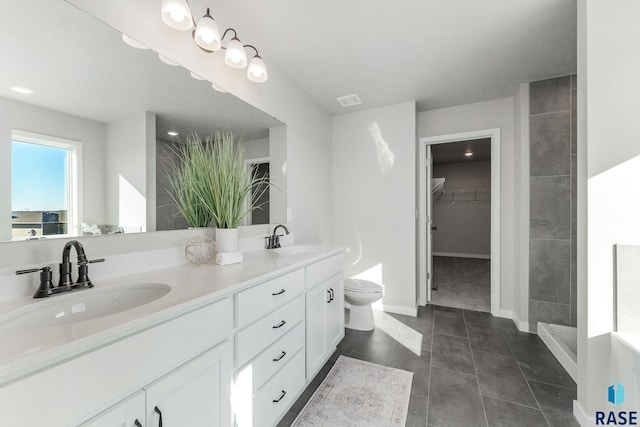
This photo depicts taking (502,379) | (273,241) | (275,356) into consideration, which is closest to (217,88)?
(273,241)

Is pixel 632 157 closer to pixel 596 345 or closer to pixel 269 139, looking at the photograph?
pixel 596 345

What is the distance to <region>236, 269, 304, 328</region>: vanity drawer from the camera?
112 centimetres

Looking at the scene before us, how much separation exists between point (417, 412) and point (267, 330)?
40.8 inches

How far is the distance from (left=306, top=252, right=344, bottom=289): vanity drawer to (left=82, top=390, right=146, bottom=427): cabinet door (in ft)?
3.37

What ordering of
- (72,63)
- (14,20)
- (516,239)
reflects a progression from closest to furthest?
(14,20) < (72,63) < (516,239)

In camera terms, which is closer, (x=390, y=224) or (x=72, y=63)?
(x=72, y=63)

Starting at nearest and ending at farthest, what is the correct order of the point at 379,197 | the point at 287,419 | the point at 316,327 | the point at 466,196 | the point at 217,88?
the point at 287,419 → the point at 217,88 → the point at 316,327 → the point at 379,197 → the point at 466,196

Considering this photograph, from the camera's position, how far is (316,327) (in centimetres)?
178

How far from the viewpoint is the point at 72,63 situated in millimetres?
1063

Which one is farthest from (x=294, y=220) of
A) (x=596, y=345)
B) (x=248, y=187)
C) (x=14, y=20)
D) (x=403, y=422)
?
(x=596, y=345)

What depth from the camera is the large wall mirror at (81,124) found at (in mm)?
928

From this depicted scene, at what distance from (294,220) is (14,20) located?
1.97 metres

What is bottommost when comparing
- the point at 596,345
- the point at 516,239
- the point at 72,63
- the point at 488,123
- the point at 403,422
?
the point at 403,422

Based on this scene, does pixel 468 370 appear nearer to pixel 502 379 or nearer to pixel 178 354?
pixel 502 379
